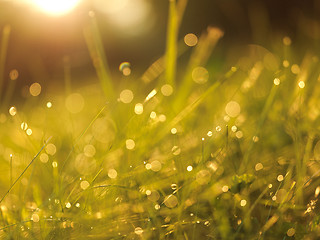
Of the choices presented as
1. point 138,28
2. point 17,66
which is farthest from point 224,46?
point 17,66

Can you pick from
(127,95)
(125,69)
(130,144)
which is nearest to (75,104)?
(127,95)

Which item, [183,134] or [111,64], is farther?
[111,64]

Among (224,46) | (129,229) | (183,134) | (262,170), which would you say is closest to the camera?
(129,229)

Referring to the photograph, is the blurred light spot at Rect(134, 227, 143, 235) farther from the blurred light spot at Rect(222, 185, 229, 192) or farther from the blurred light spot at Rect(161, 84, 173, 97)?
the blurred light spot at Rect(161, 84, 173, 97)

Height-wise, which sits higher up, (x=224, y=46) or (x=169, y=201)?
(x=224, y=46)

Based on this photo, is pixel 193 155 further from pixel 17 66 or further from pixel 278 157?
pixel 17 66
